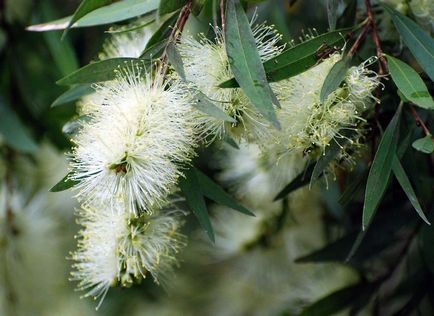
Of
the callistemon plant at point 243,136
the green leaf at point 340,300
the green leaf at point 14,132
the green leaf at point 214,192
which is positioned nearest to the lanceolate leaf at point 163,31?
the callistemon plant at point 243,136

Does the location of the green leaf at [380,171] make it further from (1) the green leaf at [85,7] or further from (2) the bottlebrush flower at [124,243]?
(1) the green leaf at [85,7]

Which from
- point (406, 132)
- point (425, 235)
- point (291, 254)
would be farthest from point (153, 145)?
point (291, 254)

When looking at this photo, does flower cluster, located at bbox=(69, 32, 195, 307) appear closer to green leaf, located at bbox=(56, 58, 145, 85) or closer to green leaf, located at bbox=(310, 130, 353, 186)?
green leaf, located at bbox=(56, 58, 145, 85)

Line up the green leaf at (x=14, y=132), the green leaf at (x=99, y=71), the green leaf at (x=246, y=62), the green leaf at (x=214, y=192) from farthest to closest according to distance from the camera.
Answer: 1. the green leaf at (x=14, y=132)
2. the green leaf at (x=214, y=192)
3. the green leaf at (x=99, y=71)
4. the green leaf at (x=246, y=62)

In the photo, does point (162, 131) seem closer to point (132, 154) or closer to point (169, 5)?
point (132, 154)

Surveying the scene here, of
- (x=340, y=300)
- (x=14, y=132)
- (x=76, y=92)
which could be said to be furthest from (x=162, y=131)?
(x=14, y=132)

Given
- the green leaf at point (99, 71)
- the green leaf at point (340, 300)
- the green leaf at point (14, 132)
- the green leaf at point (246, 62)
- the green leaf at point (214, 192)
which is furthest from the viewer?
the green leaf at point (14, 132)

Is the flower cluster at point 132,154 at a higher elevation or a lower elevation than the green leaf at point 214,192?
higher
